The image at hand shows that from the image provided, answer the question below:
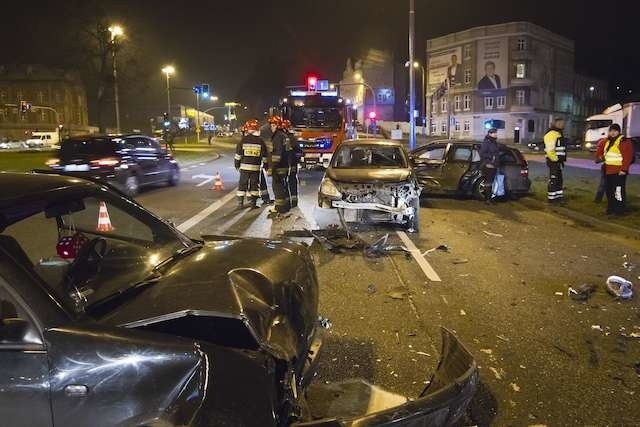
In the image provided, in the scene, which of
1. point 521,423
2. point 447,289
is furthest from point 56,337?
point 447,289

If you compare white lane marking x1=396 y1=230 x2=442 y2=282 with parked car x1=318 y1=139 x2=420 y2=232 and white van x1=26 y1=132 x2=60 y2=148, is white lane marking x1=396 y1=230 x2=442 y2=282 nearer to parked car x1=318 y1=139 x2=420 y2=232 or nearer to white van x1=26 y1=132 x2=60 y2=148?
parked car x1=318 y1=139 x2=420 y2=232

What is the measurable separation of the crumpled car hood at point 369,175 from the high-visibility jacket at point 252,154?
84.0 inches

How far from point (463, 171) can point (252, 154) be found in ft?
17.4

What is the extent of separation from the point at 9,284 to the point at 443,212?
11235mm

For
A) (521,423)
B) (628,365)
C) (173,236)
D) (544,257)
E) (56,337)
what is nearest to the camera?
(56,337)

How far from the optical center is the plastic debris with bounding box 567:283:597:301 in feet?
20.7

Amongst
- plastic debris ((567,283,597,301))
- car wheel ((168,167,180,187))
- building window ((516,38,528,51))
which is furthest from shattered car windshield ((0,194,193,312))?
building window ((516,38,528,51))

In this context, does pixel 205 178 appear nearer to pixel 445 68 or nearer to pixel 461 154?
pixel 461 154

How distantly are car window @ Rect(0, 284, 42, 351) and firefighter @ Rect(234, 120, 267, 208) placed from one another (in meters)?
10.2

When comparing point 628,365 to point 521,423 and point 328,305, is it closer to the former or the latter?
point 521,423

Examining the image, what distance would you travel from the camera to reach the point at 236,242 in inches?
161

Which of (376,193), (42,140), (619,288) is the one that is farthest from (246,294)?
(42,140)

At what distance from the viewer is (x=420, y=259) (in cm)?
817

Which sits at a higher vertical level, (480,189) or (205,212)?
(480,189)
